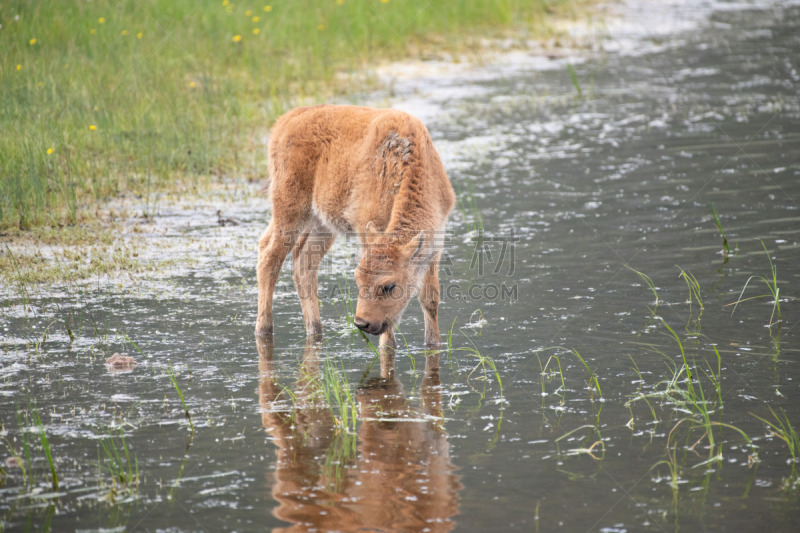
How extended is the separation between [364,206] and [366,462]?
2738 mm

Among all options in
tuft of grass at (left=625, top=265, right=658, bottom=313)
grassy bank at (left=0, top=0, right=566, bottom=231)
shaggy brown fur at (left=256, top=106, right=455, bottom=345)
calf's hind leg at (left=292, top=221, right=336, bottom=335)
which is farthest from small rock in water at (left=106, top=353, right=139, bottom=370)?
tuft of grass at (left=625, top=265, right=658, bottom=313)

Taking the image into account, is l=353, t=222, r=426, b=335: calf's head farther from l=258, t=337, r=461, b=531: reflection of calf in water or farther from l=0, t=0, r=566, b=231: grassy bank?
l=0, t=0, r=566, b=231: grassy bank

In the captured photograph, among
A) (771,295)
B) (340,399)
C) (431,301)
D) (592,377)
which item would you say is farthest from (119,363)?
(771,295)

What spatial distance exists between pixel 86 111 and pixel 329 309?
639 centimetres

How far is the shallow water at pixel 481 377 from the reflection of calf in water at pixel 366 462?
18 millimetres

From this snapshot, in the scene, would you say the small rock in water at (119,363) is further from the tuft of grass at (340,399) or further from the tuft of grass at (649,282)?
the tuft of grass at (649,282)

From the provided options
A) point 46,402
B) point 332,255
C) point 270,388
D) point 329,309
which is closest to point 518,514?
point 270,388

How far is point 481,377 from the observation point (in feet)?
23.4

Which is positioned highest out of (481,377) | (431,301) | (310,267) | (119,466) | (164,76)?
(164,76)

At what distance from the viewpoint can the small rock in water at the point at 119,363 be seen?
23.8ft

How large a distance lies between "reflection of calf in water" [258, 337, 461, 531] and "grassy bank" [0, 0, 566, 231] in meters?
5.52

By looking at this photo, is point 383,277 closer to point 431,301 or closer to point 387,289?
point 387,289

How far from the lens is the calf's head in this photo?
7.11 metres

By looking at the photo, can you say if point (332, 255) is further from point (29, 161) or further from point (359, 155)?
point (29, 161)
